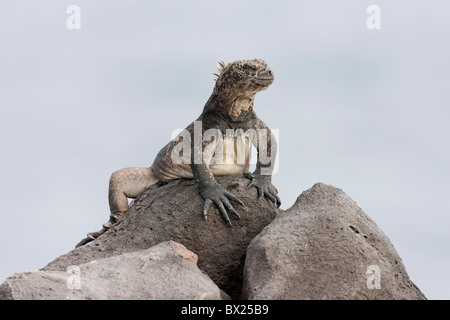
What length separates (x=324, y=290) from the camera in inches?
276

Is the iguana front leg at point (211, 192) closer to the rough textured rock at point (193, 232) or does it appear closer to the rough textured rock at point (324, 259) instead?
the rough textured rock at point (193, 232)

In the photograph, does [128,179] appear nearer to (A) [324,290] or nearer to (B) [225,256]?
(B) [225,256]

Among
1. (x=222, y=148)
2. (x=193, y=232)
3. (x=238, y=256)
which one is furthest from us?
(x=222, y=148)

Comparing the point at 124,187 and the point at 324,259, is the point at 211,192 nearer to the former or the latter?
the point at 124,187

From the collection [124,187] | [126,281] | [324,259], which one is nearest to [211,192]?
[124,187]

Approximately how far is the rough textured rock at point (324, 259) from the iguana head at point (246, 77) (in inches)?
61.9

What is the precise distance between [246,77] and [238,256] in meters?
2.07

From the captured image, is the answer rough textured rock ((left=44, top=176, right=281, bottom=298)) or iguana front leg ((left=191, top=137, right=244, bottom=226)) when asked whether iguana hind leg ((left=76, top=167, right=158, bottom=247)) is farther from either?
iguana front leg ((left=191, top=137, right=244, bottom=226))

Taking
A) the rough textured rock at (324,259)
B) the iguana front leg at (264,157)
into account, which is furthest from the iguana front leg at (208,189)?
the rough textured rock at (324,259)

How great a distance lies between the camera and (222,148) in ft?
30.3

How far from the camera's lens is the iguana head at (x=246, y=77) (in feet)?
28.7

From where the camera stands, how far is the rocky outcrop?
697cm

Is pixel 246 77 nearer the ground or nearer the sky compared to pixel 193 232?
nearer the sky
